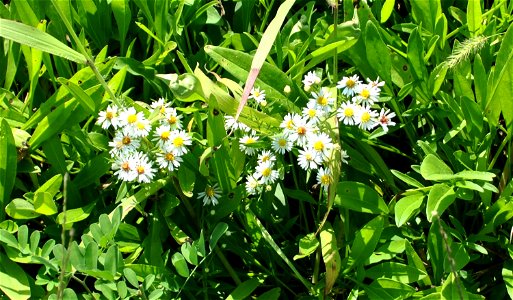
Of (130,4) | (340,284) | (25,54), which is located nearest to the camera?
(340,284)

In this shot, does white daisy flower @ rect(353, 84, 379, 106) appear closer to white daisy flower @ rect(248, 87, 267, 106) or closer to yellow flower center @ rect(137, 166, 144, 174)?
white daisy flower @ rect(248, 87, 267, 106)

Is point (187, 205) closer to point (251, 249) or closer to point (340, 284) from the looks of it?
point (251, 249)

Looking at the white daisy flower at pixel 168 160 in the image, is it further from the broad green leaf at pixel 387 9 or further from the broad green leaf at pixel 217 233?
the broad green leaf at pixel 387 9

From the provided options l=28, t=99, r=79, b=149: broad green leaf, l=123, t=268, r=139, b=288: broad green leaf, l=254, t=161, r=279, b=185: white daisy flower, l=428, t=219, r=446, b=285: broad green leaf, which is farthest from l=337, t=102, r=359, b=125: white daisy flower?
l=28, t=99, r=79, b=149: broad green leaf

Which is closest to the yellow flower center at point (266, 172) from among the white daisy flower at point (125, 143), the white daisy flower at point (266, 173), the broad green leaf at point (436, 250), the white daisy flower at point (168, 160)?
the white daisy flower at point (266, 173)

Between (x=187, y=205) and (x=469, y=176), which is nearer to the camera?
(x=469, y=176)

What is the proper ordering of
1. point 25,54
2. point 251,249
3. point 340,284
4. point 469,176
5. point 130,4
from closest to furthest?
point 469,176 < point 340,284 < point 251,249 < point 25,54 < point 130,4

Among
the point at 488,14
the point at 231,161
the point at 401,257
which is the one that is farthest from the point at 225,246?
the point at 488,14

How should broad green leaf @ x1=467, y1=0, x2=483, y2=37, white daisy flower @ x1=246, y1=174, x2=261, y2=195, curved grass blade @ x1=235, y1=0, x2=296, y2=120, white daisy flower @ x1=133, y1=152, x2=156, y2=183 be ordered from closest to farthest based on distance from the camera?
curved grass blade @ x1=235, y1=0, x2=296, y2=120
white daisy flower @ x1=133, y1=152, x2=156, y2=183
white daisy flower @ x1=246, y1=174, x2=261, y2=195
broad green leaf @ x1=467, y1=0, x2=483, y2=37
